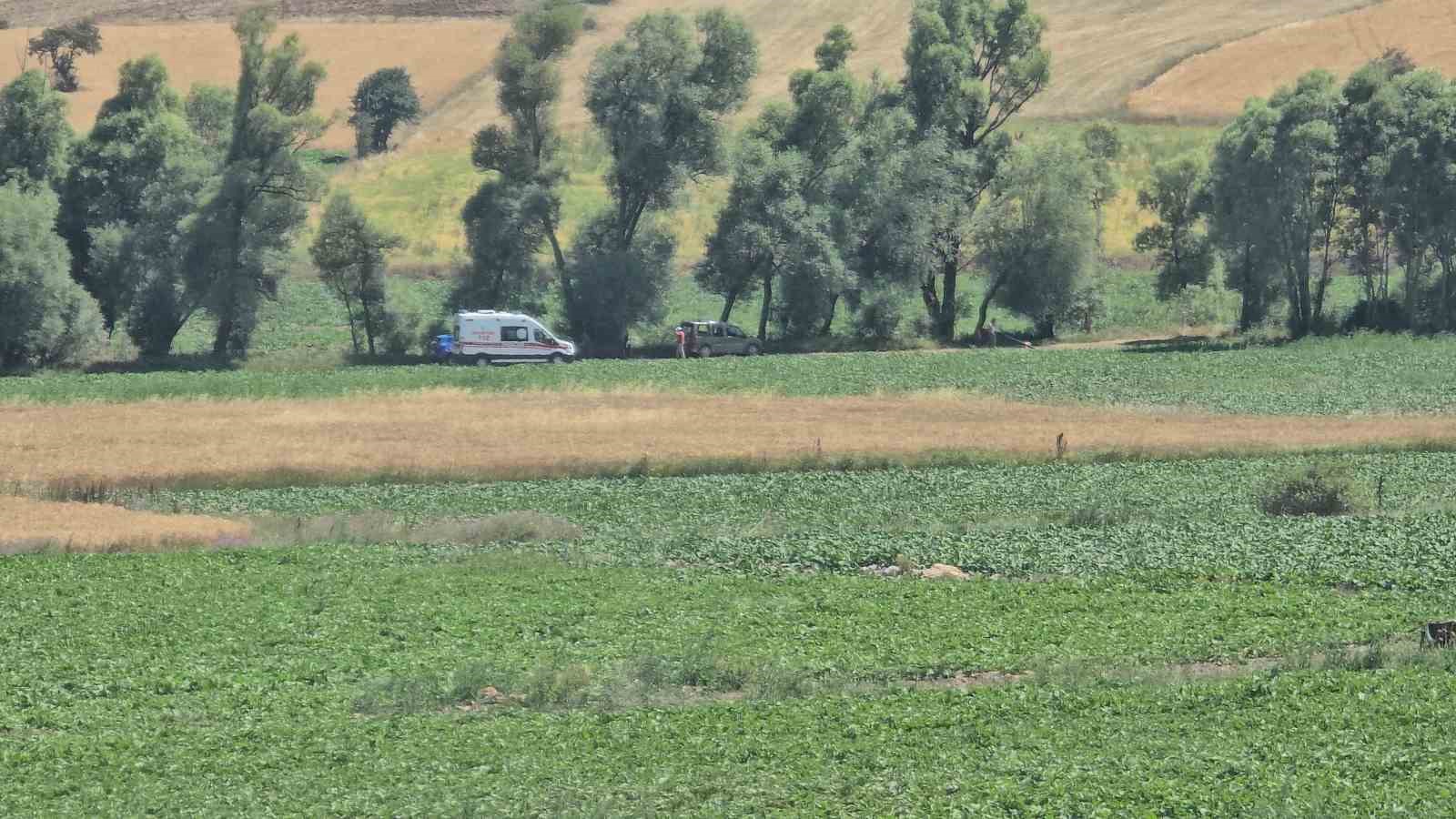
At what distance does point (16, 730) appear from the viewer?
75.3 feet

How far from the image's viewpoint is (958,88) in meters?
83.9

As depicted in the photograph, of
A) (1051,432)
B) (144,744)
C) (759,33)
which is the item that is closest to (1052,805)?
(144,744)

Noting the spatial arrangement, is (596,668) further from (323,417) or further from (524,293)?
(524,293)

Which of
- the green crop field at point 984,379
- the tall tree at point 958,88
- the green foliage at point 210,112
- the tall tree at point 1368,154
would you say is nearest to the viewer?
the green crop field at point 984,379

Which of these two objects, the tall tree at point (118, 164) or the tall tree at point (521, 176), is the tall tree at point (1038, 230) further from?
the tall tree at point (118, 164)

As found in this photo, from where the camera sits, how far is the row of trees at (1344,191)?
2977 inches

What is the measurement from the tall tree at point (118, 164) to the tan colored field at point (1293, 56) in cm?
6576

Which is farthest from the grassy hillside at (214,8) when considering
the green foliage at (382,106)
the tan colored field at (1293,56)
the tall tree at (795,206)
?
the tall tree at (795,206)

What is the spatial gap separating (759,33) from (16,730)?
4677 inches

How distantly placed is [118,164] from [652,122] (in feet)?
76.6

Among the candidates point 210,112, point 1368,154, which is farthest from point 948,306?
point 210,112

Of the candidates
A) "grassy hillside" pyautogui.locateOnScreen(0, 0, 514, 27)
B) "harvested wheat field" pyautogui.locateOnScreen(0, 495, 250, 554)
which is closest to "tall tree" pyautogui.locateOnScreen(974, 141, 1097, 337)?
"harvested wheat field" pyautogui.locateOnScreen(0, 495, 250, 554)

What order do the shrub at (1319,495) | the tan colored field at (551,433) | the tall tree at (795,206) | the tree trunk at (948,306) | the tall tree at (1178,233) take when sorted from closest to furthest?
the shrub at (1319,495) → the tan colored field at (551,433) → the tall tree at (795,206) → the tree trunk at (948,306) → the tall tree at (1178,233)

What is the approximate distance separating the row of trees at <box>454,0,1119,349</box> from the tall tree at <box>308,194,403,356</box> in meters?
4.20
